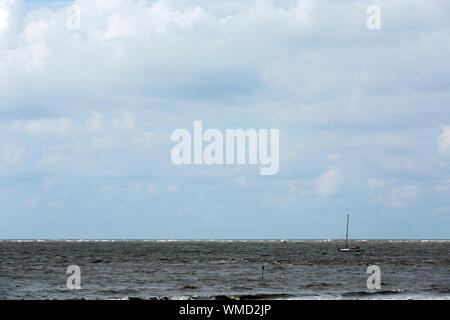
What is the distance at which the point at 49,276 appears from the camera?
72188 mm

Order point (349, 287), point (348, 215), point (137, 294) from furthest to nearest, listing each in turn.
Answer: point (348, 215) < point (349, 287) < point (137, 294)

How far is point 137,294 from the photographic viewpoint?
54219mm

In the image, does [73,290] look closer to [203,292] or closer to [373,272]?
[203,292]

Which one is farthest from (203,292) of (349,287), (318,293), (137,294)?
(349,287)
